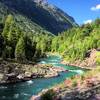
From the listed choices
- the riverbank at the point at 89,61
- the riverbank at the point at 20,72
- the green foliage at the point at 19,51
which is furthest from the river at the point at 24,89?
the riverbank at the point at 89,61

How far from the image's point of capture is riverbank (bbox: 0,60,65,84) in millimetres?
103375

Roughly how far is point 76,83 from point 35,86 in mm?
57478

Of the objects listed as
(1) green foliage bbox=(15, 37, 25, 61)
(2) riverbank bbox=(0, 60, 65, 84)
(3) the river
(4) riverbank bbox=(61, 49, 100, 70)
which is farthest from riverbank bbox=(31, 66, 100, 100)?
(4) riverbank bbox=(61, 49, 100, 70)

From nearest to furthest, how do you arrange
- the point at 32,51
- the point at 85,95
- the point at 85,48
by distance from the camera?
the point at 85,95 → the point at 32,51 → the point at 85,48

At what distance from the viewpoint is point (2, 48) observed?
130750 millimetres

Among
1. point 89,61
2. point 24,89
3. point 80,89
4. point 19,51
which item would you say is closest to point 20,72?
point 19,51

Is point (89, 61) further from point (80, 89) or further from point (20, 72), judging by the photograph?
point (80, 89)

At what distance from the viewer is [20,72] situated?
366 ft

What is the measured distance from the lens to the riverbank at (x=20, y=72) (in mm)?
103375

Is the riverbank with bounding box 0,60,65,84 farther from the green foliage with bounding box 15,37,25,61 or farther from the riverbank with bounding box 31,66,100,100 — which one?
the riverbank with bounding box 31,66,100,100

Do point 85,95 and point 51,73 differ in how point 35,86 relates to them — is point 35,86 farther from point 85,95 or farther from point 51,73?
point 85,95

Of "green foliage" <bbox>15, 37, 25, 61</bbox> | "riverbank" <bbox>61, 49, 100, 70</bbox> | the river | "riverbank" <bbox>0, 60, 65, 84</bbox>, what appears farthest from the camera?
"riverbank" <bbox>61, 49, 100, 70</bbox>

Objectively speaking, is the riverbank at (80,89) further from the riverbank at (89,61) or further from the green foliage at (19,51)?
the riverbank at (89,61)

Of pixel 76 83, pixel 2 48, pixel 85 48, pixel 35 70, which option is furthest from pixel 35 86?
pixel 85 48
